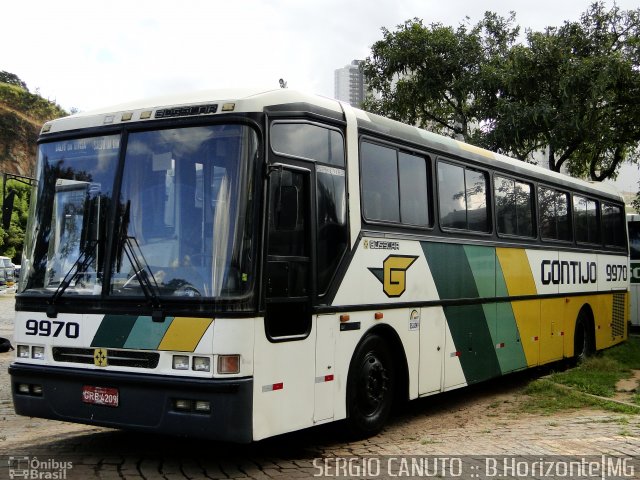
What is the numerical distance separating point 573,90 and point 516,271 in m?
9.23

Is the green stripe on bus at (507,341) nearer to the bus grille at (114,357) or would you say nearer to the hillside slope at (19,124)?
the bus grille at (114,357)

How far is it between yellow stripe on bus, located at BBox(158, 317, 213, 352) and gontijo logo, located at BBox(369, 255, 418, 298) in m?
2.27

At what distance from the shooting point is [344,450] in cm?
710

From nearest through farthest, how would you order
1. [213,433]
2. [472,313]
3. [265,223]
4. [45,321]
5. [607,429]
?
[213,433], [265,223], [45,321], [607,429], [472,313]

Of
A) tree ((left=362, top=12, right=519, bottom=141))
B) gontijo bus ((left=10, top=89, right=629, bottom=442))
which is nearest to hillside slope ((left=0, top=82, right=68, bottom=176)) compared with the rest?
tree ((left=362, top=12, right=519, bottom=141))

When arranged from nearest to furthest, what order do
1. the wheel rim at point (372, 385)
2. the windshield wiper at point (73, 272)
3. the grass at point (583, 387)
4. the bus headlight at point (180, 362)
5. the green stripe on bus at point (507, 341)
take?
the bus headlight at point (180, 362)
the windshield wiper at point (73, 272)
the wheel rim at point (372, 385)
the grass at point (583, 387)
the green stripe on bus at point (507, 341)

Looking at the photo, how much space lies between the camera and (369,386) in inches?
297

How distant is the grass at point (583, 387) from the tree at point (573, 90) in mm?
6751

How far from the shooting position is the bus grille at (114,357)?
6.06 metres

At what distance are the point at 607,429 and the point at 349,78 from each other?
35713 millimetres

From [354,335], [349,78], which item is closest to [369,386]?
[354,335]

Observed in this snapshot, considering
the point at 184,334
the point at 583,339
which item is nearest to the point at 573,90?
the point at 583,339

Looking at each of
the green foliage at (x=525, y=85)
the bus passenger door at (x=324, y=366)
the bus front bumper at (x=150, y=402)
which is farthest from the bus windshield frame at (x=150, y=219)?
the green foliage at (x=525, y=85)

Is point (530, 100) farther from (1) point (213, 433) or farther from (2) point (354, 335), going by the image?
(1) point (213, 433)
